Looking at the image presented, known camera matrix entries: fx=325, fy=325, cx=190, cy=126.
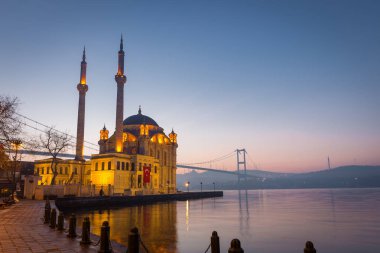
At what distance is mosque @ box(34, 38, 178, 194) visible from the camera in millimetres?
62219

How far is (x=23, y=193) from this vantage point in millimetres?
42250

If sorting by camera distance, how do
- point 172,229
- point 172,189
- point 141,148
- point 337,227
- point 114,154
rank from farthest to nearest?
point 172,189 < point 141,148 < point 114,154 < point 337,227 < point 172,229

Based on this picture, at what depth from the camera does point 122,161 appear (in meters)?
63.1

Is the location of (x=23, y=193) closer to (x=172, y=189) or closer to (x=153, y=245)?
(x=153, y=245)

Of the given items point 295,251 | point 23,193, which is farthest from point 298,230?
point 23,193

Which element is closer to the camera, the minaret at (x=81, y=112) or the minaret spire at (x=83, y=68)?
the minaret at (x=81, y=112)

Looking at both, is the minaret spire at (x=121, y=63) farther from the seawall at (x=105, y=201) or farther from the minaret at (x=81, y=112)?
the seawall at (x=105, y=201)

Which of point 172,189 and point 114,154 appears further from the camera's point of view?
point 172,189

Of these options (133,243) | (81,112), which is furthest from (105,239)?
(81,112)

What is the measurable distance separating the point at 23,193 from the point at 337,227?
3735 cm

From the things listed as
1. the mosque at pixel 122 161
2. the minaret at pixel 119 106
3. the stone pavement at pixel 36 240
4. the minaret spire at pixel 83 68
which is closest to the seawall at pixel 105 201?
the mosque at pixel 122 161

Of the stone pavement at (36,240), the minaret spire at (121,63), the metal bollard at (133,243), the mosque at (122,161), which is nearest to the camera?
the metal bollard at (133,243)

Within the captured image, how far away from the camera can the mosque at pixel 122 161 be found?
204 feet

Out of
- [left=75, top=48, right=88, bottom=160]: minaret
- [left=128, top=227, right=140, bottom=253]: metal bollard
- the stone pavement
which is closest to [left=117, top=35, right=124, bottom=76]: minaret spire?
[left=75, top=48, right=88, bottom=160]: minaret
